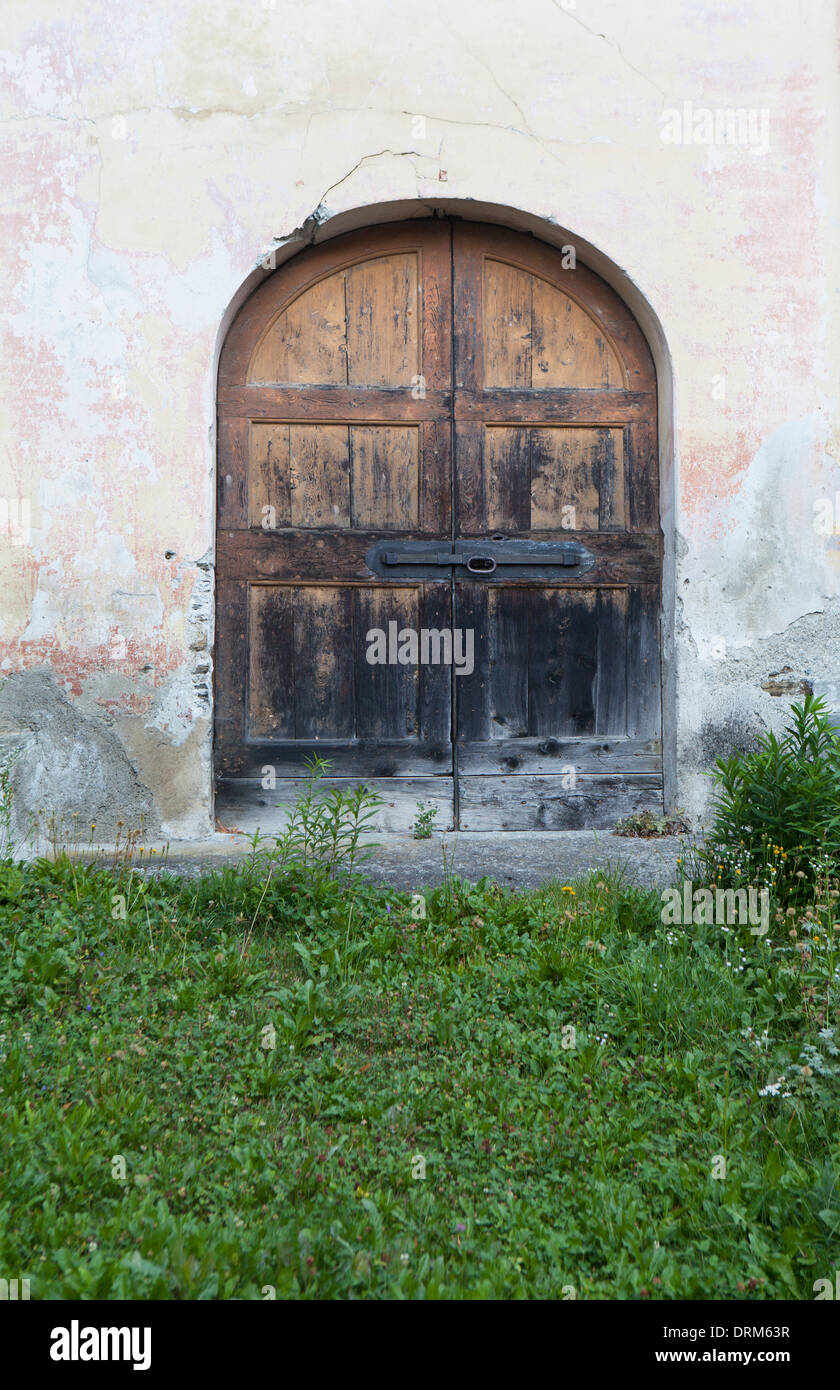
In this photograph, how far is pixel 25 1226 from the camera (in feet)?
5.48

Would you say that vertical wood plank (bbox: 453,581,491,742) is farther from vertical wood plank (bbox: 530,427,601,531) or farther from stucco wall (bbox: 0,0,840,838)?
stucco wall (bbox: 0,0,840,838)

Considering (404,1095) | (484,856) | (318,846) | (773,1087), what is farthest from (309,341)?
(773,1087)

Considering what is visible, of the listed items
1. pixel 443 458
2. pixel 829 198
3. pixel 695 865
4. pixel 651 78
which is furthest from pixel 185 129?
pixel 695 865

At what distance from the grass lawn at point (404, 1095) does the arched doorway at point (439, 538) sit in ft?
3.86

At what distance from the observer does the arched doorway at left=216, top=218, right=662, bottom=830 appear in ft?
14.3

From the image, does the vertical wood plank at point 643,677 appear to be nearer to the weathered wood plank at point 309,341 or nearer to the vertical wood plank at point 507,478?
the vertical wood plank at point 507,478

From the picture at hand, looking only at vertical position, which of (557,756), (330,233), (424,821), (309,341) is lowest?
(424,821)

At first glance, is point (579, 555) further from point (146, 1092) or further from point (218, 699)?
point (146, 1092)

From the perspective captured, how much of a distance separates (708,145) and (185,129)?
8.09 feet

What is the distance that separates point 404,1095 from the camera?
2.20 meters

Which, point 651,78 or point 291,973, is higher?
point 651,78

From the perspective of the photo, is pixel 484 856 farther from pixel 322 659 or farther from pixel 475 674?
pixel 322 659

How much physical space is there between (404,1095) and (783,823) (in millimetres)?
1769

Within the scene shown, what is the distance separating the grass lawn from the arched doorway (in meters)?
1.18
